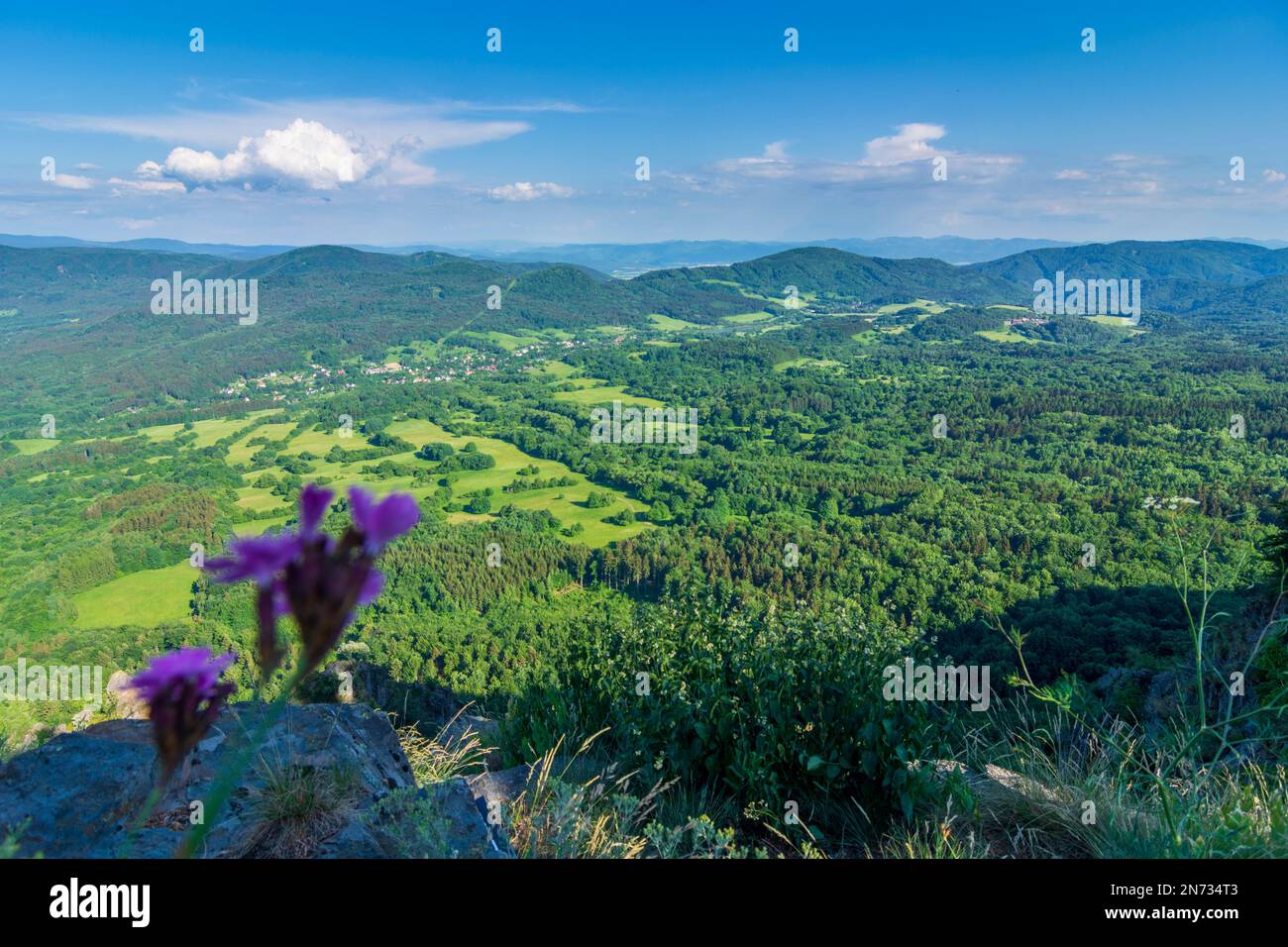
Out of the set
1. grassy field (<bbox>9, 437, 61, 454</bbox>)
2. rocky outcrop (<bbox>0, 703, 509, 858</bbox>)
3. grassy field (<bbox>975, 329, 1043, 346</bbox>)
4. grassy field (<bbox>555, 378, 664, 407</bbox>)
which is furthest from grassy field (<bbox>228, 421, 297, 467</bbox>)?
grassy field (<bbox>975, 329, 1043, 346</bbox>)

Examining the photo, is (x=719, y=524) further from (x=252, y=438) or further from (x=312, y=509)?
(x=252, y=438)

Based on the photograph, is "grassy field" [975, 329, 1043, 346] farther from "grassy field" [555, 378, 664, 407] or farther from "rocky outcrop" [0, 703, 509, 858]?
"rocky outcrop" [0, 703, 509, 858]

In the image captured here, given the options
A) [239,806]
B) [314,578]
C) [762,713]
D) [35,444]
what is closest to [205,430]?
[35,444]

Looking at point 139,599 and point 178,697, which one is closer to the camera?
point 178,697

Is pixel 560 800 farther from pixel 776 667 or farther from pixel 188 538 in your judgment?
pixel 188 538

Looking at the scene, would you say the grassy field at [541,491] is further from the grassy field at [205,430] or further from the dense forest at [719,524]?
the grassy field at [205,430]

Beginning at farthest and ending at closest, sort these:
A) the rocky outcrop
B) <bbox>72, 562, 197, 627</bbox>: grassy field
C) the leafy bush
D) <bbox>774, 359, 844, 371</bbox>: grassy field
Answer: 1. <bbox>774, 359, 844, 371</bbox>: grassy field
2. <bbox>72, 562, 197, 627</bbox>: grassy field
3. the leafy bush
4. the rocky outcrop
